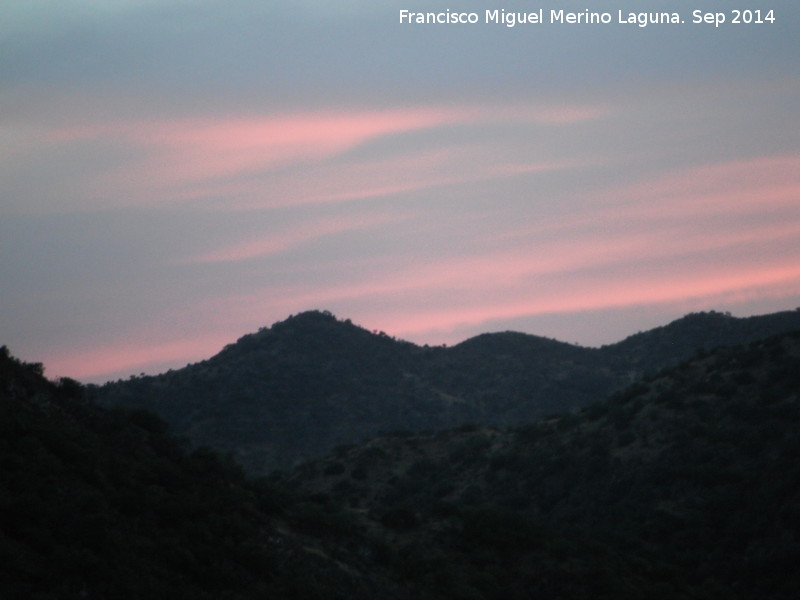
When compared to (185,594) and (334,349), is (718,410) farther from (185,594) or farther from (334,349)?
(334,349)

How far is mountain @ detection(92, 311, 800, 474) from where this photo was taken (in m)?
90.9

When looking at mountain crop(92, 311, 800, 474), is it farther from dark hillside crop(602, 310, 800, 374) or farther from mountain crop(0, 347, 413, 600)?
mountain crop(0, 347, 413, 600)

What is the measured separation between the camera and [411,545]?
104ft

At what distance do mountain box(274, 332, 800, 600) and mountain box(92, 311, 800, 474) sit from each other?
28269 millimetres

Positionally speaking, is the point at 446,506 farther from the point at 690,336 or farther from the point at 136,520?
the point at 690,336

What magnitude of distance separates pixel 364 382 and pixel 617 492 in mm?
56346

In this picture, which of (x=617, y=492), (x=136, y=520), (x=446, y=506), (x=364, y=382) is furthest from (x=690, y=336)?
(x=136, y=520)

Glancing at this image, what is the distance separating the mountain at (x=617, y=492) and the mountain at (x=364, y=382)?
28.3 meters

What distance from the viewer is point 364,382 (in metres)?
102

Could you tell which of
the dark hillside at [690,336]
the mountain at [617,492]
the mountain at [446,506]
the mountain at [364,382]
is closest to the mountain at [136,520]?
the mountain at [446,506]

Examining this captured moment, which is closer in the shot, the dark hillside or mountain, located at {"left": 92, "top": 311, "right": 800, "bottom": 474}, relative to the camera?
mountain, located at {"left": 92, "top": 311, "right": 800, "bottom": 474}

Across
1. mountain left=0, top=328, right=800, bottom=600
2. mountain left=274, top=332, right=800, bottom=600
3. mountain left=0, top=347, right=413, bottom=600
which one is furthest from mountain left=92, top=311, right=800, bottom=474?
mountain left=0, top=347, right=413, bottom=600

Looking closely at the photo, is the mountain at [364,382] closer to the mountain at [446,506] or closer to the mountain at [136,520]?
the mountain at [446,506]

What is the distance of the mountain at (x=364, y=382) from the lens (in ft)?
298
